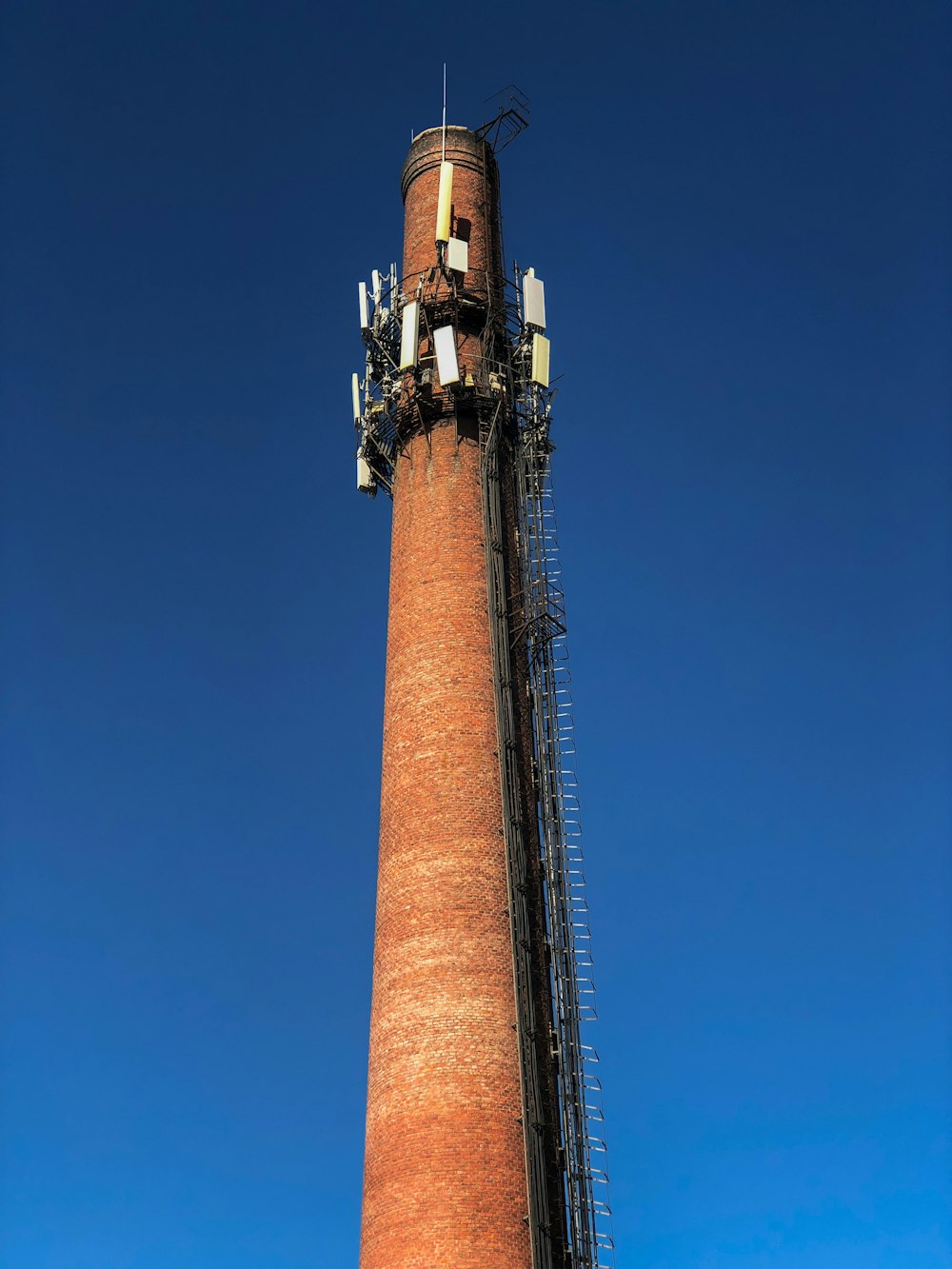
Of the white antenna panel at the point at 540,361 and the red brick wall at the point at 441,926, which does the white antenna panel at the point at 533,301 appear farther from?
the red brick wall at the point at 441,926

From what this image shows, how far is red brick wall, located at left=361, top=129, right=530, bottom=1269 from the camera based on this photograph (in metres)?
24.5

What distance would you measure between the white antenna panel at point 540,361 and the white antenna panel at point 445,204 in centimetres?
321

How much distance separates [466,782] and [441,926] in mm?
2995

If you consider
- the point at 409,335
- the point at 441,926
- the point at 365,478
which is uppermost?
the point at 409,335

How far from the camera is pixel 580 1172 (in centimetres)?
2652

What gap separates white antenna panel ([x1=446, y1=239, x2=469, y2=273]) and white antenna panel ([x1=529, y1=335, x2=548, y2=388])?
2432 mm

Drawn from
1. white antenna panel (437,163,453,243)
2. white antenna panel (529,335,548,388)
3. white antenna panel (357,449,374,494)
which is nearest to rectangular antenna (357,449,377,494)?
white antenna panel (357,449,374,494)

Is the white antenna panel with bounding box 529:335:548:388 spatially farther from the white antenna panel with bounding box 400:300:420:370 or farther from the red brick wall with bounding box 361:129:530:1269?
the white antenna panel with bounding box 400:300:420:370

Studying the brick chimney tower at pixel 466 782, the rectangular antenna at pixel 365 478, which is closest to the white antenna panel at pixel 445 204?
the brick chimney tower at pixel 466 782

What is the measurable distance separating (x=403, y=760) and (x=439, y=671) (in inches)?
79.4

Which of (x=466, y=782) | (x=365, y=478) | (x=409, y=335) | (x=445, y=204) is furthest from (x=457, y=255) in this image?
(x=466, y=782)

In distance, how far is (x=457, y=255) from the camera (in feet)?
111

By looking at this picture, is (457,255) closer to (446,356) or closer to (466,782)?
(446,356)

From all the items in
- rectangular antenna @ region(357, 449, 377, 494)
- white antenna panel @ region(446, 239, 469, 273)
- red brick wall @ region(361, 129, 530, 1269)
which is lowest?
red brick wall @ region(361, 129, 530, 1269)
